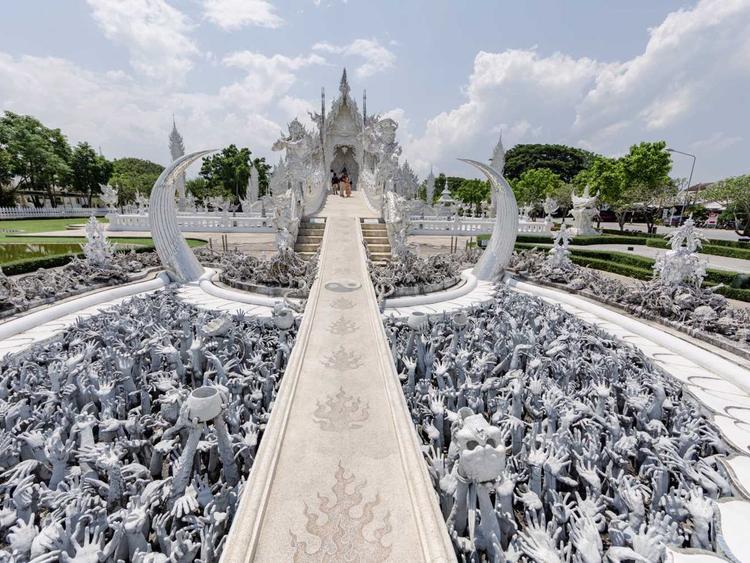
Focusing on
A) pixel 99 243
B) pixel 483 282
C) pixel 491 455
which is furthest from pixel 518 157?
pixel 491 455

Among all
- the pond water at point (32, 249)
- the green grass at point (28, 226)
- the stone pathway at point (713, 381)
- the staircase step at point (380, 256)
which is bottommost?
the stone pathway at point (713, 381)

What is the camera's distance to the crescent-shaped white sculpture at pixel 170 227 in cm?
1249

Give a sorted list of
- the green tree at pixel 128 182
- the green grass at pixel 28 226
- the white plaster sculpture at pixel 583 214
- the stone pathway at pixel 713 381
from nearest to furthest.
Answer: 1. the stone pathway at pixel 713 381
2. the green grass at pixel 28 226
3. the white plaster sculpture at pixel 583 214
4. the green tree at pixel 128 182

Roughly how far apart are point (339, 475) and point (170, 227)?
1166cm

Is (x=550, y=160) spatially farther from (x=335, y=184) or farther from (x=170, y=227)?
(x=170, y=227)

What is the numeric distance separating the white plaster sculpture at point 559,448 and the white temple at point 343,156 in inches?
552

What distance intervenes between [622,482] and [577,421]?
1256 mm

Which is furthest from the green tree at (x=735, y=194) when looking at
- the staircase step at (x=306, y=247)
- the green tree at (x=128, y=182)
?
the green tree at (x=128, y=182)

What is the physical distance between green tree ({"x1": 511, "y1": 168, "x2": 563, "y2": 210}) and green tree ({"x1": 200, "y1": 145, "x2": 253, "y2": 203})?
4085 cm

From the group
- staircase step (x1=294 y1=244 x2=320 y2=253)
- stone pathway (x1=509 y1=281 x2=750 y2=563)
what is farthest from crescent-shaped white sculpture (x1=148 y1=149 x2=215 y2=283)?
stone pathway (x1=509 y1=281 x2=750 y2=563)

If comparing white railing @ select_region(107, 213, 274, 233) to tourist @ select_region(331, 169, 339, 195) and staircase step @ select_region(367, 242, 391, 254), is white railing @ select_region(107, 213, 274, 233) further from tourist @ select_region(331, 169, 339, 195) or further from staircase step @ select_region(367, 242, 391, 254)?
staircase step @ select_region(367, 242, 391, 254)

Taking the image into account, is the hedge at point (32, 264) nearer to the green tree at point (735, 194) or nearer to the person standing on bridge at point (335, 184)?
the person standing on bridge at point (335, 184)

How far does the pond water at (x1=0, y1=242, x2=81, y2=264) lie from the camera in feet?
58.8

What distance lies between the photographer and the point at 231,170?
58312 mm
